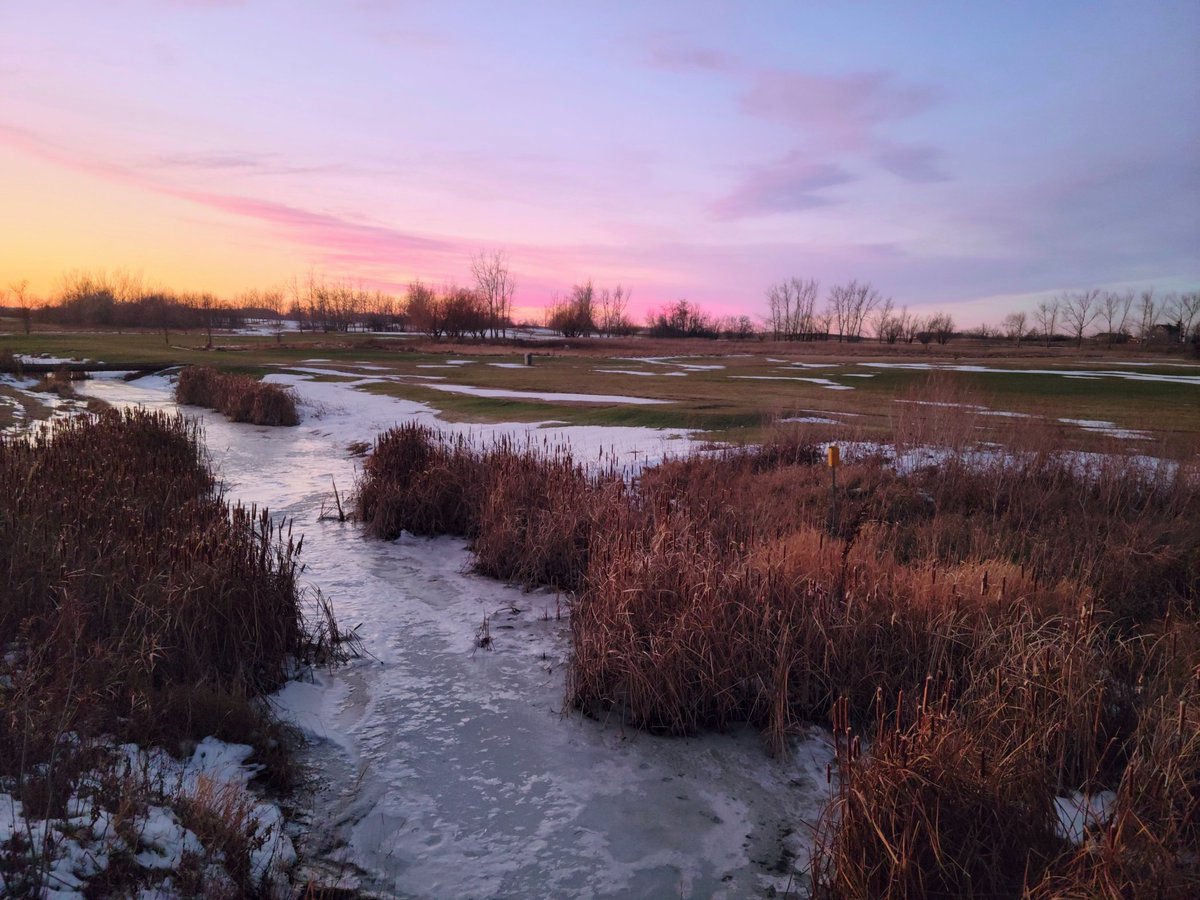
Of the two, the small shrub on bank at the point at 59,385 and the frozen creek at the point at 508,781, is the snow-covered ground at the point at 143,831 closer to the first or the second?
the frozen creek at the point at 508,781

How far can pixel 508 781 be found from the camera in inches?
177

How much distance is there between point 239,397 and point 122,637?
17318 mm

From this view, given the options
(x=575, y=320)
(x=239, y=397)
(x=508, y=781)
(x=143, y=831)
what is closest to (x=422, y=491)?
(x=508, y=781)

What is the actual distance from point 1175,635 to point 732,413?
12.0 meters

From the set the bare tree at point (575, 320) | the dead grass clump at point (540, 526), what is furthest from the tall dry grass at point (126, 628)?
the bare tree at point (575, 320)

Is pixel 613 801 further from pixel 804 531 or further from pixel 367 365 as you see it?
pixel 367 365

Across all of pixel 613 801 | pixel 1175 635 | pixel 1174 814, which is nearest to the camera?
pixel 1174 814

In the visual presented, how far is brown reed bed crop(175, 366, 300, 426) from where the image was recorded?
1936 cm

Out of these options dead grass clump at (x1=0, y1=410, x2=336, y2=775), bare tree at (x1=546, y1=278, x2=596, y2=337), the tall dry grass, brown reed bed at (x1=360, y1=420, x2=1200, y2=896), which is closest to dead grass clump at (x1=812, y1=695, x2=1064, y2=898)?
brown reed bed at (x1=360, y1=420, x2=1200, y2=896)

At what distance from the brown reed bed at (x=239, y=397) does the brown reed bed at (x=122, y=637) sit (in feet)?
39.4

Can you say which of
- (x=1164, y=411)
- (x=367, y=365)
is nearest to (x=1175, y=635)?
(x=1164, y=411)

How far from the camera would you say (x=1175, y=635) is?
A: 527cm

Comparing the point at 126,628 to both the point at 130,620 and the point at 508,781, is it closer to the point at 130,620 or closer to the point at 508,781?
the point at 130,620

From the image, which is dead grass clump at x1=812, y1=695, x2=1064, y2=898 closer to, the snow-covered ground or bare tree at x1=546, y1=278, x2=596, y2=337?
the snow-covered ground
